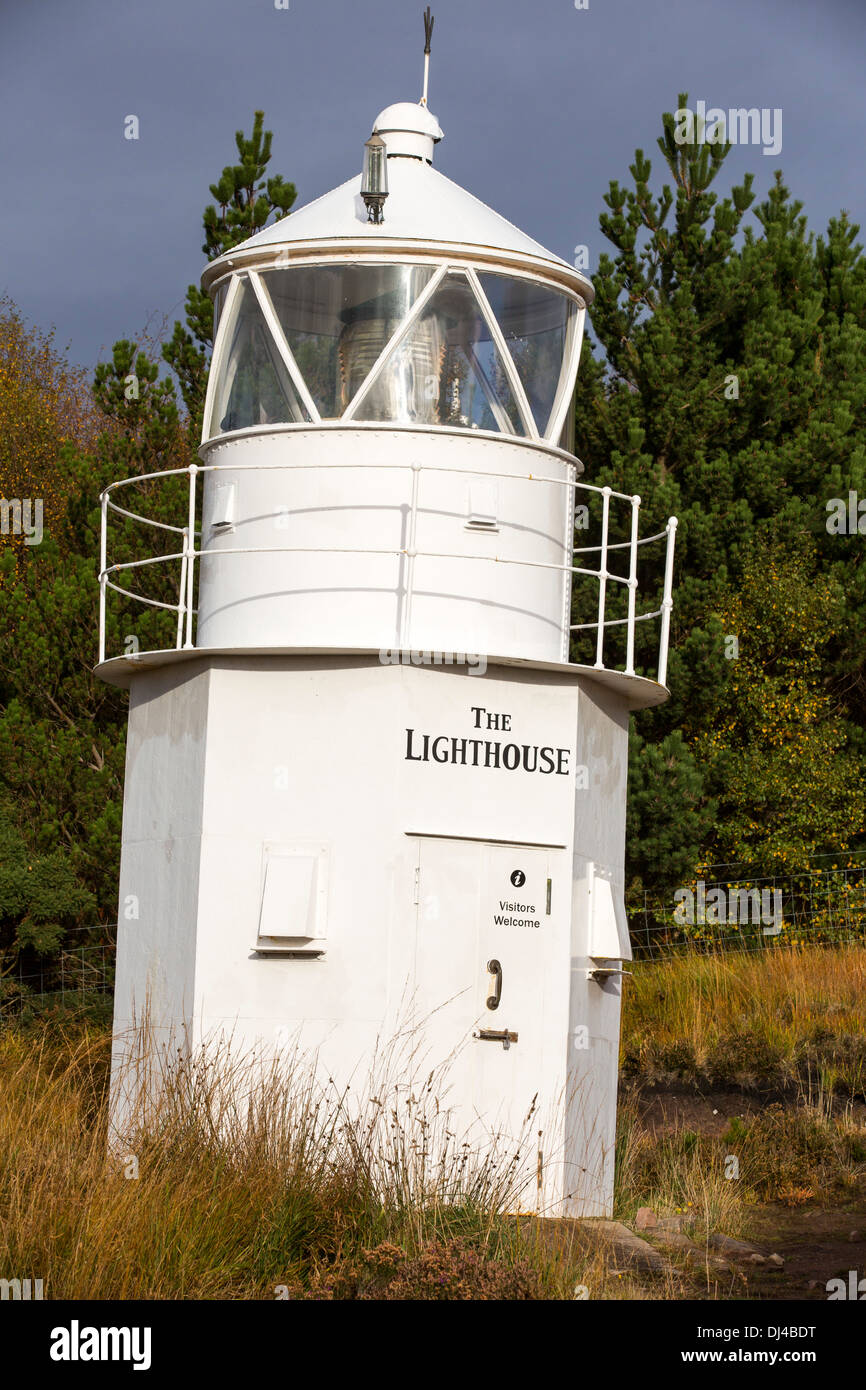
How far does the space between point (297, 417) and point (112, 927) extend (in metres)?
10.4

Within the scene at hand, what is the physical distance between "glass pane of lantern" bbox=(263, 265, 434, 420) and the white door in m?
3.31

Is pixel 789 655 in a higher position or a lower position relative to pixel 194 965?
higher

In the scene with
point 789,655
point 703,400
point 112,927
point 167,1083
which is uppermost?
point 703,400

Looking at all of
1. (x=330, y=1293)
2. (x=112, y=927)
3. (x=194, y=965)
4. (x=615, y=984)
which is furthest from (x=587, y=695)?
(x=112, y=927)

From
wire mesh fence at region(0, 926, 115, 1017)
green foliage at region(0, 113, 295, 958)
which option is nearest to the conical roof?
green foliage at region(0, 113, 295, 958)

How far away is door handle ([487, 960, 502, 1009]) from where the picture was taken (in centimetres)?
1162

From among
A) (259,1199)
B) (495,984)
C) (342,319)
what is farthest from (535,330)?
(259,1199)

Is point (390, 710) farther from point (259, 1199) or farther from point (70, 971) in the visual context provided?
point (70, 971)

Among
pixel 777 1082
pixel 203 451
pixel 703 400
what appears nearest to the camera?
pixel 203 451

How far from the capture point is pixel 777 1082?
57.1ft

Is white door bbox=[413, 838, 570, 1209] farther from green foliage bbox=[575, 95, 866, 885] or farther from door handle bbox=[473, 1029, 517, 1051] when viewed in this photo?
green foliage bbox=[575, 95, 866, 885]
